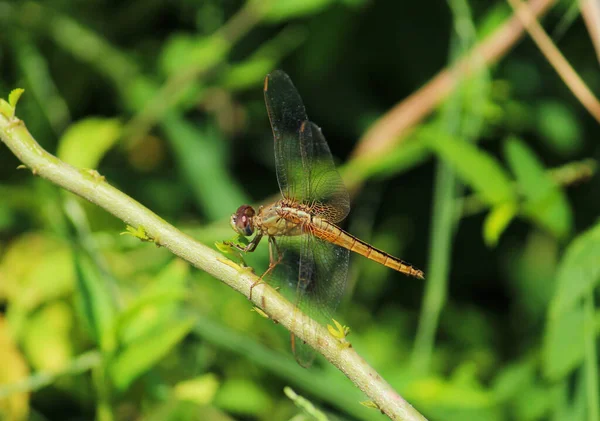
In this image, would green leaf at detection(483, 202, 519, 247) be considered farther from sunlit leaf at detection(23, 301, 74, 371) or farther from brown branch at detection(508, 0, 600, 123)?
sunlit leaf at detection(23, 301, 74, 371)

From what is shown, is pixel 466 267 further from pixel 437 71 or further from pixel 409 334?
pixel 437 71

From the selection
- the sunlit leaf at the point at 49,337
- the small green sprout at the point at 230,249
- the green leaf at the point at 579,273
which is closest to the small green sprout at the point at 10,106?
the small green sprout at the point at 230,249

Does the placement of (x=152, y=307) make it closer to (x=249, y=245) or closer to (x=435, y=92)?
(x=249, y=245)

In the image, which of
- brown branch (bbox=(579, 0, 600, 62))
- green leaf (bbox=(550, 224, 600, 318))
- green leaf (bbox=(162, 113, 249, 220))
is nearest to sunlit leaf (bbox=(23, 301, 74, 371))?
green leaf (bbox=(162, 113, 249, 220))

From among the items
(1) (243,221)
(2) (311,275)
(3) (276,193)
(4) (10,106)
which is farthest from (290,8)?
(4) (10,106)

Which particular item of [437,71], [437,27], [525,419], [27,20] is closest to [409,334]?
[525,419]

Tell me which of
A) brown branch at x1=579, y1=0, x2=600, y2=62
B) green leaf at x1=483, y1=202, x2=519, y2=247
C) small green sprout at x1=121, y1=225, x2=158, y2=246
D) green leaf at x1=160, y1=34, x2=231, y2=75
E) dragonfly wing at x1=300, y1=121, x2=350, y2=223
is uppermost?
brown branch at x1=579, y1=0, x2=600, y2=62
